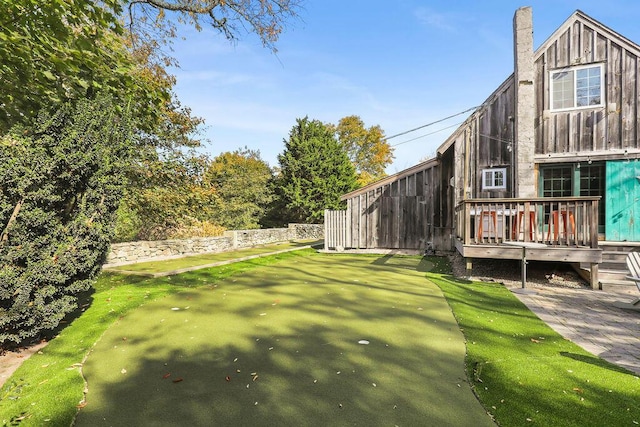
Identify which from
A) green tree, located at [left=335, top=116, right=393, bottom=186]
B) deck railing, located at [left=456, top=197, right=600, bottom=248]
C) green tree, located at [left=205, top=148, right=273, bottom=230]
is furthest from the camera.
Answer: green tree, located at [left=335, top=116, right=393, bottom=186]

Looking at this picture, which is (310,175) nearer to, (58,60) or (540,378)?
(58,60)

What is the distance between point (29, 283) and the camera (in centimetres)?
390

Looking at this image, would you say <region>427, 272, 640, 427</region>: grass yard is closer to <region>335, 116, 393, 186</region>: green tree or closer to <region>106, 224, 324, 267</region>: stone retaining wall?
<region>106, 224, 324, 267</region>: stone retaining wall

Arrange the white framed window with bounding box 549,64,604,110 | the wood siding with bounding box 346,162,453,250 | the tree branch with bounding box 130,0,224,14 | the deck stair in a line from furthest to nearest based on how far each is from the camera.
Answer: the wood siding with bounding box 346,162,453,250, the white framed window with bounding box 549,64,604,110, the tree branch with bounding box 130,0,224,14, the deck stair

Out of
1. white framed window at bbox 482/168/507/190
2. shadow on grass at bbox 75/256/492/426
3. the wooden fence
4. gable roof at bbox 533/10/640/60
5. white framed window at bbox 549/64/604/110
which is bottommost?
shadow on grass at bbox 75/256/492/426

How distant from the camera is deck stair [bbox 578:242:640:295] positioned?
751 centimetres

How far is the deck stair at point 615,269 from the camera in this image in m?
7.51

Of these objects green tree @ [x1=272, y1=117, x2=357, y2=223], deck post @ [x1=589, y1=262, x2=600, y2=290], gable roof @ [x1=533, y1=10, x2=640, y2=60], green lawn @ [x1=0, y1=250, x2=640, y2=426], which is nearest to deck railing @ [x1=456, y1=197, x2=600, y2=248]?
deck post @ [x1=589, y1=262, x2=600, y2=290]

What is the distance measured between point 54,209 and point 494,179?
40.4ft

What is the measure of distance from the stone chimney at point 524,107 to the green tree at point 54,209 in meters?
11.4

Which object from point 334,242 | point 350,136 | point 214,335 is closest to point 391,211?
point 334,242

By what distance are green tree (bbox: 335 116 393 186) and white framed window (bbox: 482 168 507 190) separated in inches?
1319

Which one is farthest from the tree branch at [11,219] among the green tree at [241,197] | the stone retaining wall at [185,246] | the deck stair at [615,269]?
the green tree at [241,197]

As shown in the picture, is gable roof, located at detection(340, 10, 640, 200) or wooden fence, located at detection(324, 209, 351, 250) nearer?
gable roof, located at detection(340, 10, 640, 200)
